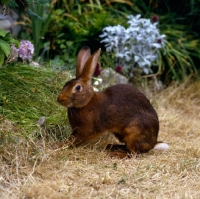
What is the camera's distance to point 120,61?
302 inches

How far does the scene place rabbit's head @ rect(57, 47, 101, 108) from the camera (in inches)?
188

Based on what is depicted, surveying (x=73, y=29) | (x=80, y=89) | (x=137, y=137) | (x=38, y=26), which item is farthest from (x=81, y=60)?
(x=73, y=29)

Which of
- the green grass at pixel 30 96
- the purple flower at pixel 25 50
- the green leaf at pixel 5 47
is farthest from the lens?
the purple flower at pixel 25 50

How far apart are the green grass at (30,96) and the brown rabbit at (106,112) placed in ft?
1.38

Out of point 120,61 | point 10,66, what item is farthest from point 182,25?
point 10,66

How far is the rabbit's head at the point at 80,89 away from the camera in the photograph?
479 cm

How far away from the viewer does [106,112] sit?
4.97 metres

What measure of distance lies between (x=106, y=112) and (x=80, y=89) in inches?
12.9

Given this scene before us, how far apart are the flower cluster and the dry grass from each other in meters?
2.33

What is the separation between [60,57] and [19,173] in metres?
3.64

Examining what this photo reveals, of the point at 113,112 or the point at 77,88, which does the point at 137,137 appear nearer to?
the point at 113,112

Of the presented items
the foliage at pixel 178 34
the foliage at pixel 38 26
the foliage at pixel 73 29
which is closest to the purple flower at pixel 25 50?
the foliage at pixel 38 26

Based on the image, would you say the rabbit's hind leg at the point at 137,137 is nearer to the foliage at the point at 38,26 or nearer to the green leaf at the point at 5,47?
the green leaf at the point at 5,47

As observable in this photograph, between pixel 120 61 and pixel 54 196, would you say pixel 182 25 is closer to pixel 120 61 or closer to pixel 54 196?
pixel 120 61
